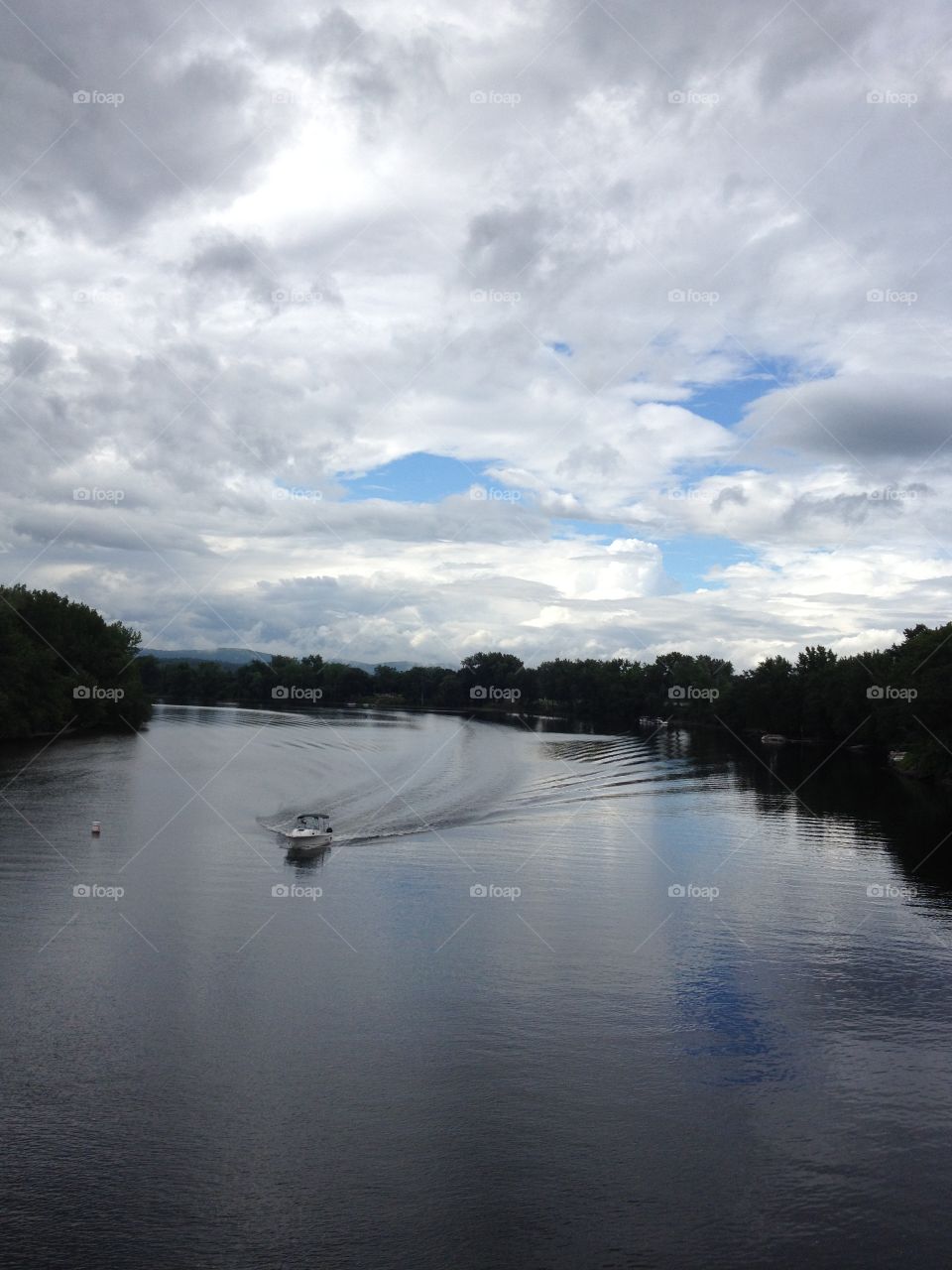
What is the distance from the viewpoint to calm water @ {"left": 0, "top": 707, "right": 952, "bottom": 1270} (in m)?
13.7

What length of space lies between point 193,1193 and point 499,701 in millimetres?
146587

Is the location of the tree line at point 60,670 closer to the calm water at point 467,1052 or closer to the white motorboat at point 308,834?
the white motorboat at point 308,834

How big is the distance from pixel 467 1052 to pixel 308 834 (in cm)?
1896

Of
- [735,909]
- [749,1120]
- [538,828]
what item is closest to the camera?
[749,1120]

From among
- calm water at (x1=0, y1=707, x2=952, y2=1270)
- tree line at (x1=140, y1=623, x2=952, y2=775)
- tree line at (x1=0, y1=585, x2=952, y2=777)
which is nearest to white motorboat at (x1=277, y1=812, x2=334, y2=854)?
calm water at (x1=0, y1=707, x2=952, y2=1270)

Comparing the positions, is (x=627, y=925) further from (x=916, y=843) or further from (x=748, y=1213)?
(x=916, y=843)

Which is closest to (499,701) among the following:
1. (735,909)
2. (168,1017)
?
(735,909)

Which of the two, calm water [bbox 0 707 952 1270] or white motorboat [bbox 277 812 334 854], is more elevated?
white motorboat [bbox 277 812 334 854]

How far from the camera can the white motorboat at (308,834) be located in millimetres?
36438

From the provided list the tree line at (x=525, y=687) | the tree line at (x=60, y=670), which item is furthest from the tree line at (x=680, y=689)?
the tree line at (x=60, y=670)

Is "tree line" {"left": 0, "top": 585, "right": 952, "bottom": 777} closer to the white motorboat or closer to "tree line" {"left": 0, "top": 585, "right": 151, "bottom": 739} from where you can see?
"tree line" {"left": 0, "top": 585, "right": 151, "bottom": 739}

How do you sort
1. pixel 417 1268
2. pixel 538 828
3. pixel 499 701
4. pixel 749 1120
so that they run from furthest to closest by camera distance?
pixel 499 701 → pixel 538 828 → pixel 749 1120 → pixel 417 1268

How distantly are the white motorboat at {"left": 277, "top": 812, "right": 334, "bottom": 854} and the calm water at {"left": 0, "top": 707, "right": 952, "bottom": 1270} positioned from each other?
88 cm

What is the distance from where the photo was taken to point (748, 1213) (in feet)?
46.1
